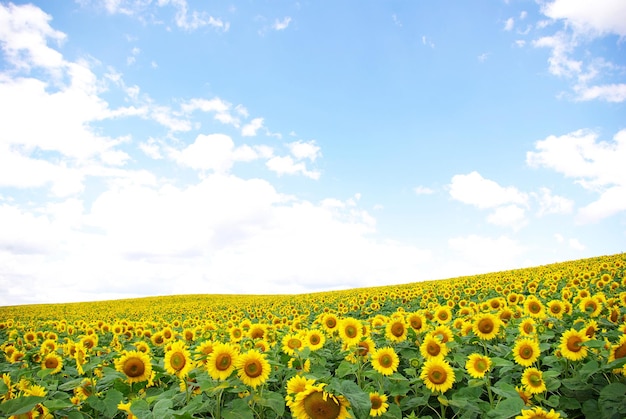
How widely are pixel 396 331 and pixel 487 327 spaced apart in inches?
54.9

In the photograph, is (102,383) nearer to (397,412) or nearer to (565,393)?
(397,412)

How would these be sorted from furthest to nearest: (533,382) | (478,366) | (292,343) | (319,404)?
(292,343)
(478,366)
(533,382)
(319,404)

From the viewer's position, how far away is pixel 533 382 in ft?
16.4

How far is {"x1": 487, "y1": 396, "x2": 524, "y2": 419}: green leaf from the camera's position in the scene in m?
3.78

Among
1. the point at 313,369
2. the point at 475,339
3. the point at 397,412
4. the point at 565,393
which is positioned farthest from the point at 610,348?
the point at 313,369

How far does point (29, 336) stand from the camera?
12148 millimetres

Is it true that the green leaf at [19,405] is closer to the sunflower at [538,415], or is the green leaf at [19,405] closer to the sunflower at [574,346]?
the sunflower at [538,415]

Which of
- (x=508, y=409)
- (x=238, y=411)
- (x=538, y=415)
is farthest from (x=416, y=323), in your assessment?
(x=238, y=411)

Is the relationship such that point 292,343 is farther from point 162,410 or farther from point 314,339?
point 162,410

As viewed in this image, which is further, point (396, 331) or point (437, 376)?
point (396, 331)

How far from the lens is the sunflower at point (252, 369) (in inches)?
157

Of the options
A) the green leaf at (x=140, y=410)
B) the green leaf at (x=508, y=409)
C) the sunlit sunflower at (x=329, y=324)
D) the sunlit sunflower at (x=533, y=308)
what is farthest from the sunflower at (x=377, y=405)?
the sunlit sunflower at (x=533, y=308)

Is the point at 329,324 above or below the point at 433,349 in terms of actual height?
above

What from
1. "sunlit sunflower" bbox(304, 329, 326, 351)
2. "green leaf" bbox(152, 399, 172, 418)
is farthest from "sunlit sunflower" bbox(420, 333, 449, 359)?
"green leaf" bbox(152, 399, 172, 418)
